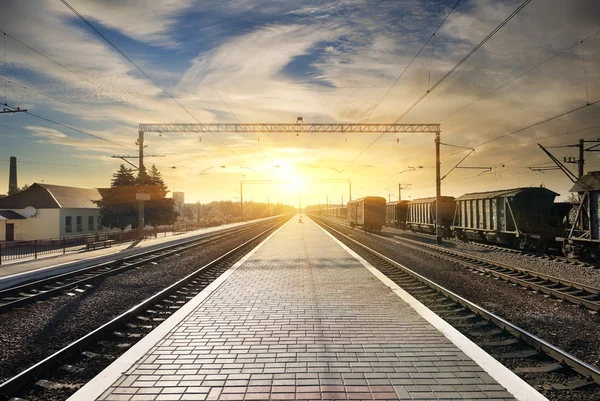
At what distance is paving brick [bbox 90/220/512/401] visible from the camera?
4504 mm

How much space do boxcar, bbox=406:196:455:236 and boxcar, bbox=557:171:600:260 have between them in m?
14.1

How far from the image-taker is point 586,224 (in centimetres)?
1580

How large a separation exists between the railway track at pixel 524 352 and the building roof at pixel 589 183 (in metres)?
9.30

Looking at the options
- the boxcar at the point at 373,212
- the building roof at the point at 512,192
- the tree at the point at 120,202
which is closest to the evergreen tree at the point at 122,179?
the tree at the point at 120,202

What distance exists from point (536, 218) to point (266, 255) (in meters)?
13.9

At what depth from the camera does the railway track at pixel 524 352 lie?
4.91 m

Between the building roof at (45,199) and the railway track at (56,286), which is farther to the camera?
the building roof at (45,199)

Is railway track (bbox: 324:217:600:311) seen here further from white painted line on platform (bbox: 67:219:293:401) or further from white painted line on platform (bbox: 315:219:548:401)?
white painted line on platform (bbox: 67:219:293:401)

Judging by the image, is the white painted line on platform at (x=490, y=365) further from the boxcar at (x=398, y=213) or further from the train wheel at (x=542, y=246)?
the boxcar at (x=398, y=213)

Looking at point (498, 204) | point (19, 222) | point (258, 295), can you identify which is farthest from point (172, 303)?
point (19, 222)

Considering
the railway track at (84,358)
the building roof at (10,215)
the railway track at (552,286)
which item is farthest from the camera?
the building roof at (10,215)

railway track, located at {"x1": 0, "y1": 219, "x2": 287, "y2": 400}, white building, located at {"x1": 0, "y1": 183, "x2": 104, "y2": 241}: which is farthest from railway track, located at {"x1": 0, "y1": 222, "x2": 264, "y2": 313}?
white building, located at {"x1": 0, "y1": 183, "x2": 104, "y2": 241}

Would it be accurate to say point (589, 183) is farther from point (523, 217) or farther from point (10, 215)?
point (10, 215)

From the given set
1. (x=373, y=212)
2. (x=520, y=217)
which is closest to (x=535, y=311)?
(x=520, y=217)
